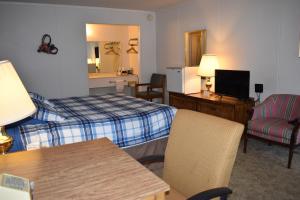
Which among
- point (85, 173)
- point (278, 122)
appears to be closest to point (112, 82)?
point (278, 122)

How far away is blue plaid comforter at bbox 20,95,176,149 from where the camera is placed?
228 centimetres

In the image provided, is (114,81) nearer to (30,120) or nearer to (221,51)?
(221,51)

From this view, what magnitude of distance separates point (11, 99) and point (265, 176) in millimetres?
2591

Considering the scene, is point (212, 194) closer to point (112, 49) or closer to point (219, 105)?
point (219, 105)

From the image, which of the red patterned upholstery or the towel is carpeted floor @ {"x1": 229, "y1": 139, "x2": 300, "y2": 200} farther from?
the towel

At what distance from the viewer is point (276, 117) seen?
3395 mm

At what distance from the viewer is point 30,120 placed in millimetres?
2406

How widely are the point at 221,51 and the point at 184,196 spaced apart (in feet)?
11.1

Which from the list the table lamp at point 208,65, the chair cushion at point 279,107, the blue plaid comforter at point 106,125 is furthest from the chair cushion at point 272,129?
the table lamp at point 208,65

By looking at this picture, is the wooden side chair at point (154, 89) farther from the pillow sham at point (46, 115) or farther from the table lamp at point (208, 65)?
the pillow sham at point (46, 115)

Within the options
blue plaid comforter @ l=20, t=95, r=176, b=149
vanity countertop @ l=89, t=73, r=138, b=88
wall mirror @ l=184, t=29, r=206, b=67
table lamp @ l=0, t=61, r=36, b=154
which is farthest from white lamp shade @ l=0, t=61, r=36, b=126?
vanity countertop @ l=89, t=73, r=138, b=88

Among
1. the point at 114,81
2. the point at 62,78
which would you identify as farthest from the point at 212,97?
the point at 62,78

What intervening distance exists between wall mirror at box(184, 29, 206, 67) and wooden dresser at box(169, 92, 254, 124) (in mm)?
834

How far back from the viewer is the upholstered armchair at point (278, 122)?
2.80 metres
